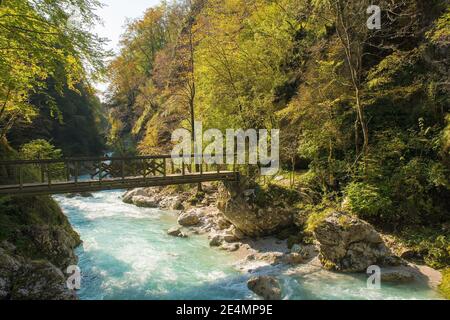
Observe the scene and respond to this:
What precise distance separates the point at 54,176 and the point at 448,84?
1918cm

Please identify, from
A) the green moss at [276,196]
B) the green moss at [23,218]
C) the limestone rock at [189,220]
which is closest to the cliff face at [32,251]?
the green moss at [23,218]

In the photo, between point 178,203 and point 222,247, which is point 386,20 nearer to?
point 222,247

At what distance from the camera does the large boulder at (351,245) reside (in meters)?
10.5

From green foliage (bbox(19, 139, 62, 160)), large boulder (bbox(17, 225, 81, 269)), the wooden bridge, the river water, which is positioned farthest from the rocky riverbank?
green foliage (bbox(19, 139, 62, 160))

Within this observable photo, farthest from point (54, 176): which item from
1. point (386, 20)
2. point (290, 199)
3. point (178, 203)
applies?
point (386, 20)

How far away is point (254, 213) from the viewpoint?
562 inches

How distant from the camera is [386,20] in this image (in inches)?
577

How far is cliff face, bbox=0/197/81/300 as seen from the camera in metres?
8.88

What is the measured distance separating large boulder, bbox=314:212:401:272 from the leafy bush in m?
1.43

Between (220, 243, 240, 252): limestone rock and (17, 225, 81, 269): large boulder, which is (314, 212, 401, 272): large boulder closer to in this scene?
(220, 243, 240, 252): limestone rock

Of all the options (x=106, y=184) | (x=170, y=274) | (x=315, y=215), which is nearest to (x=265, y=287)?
(x=170, y=274)

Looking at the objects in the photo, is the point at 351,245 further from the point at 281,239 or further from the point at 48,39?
the point at 48,39

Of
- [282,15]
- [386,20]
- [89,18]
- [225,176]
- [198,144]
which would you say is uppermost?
[282,15]
